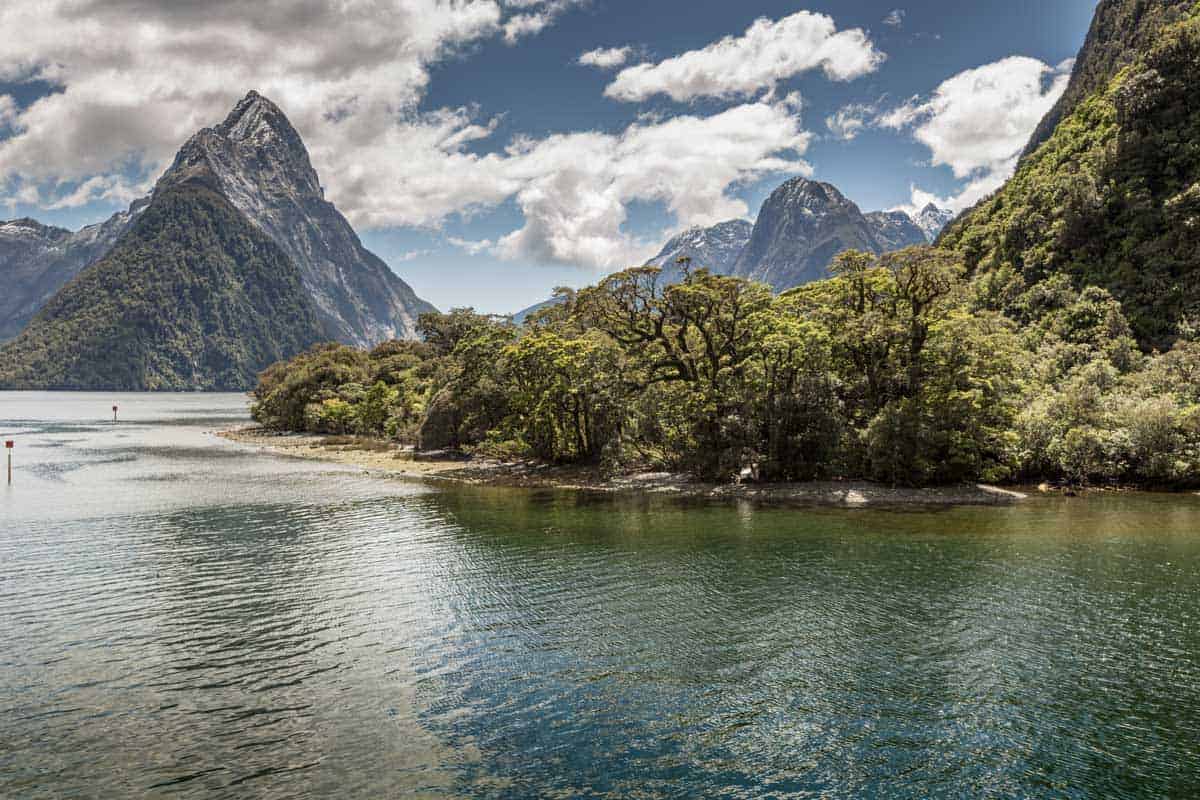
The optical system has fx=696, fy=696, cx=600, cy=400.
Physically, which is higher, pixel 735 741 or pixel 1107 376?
pixel 1107 376

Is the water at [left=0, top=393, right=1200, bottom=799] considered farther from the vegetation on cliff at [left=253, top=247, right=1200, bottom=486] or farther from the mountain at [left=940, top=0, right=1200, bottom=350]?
the mountain at [left=940, top=0, right=1200, bottom=350]

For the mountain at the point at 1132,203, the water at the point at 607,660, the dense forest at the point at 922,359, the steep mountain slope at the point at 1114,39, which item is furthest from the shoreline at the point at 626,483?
the steep mountain slope at the point at 1114,39

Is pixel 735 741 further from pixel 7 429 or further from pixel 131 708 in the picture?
pixel 7 429

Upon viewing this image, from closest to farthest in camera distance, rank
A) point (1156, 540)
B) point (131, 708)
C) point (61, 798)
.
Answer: point (61, 798)
point (131, 708)
point (1156, 540)

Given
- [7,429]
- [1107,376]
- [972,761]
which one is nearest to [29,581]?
[972,761]

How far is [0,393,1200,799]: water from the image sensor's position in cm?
1366

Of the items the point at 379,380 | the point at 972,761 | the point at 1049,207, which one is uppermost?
the point at 1049,207

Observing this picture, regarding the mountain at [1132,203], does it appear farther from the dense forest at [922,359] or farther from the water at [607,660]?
the water at [607,660]

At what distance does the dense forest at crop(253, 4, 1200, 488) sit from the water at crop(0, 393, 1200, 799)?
10.9 m

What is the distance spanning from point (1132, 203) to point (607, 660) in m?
81.5

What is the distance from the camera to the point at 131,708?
53.2 feet

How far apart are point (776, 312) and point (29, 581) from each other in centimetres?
4677

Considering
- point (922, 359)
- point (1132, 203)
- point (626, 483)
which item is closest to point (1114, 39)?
point (1132, 203)

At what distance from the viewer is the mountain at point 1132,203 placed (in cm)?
6575
